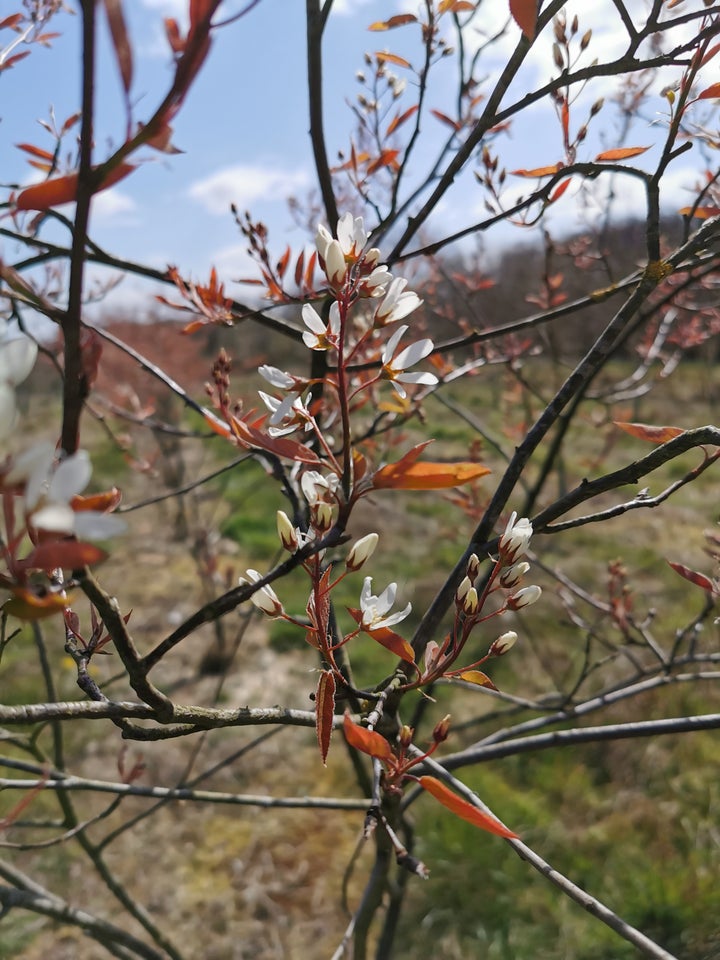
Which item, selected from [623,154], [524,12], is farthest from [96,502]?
[623,154]

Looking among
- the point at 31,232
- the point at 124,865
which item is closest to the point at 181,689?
the point at 124,865

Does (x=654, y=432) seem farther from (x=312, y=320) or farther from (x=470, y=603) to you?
(x=312, y=320)

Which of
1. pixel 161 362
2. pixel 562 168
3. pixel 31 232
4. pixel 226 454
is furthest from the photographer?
pixel 226 454

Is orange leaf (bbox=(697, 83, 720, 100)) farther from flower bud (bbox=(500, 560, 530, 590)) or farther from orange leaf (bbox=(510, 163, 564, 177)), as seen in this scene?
flower bud (bbox=(500, 560, 530, 590))

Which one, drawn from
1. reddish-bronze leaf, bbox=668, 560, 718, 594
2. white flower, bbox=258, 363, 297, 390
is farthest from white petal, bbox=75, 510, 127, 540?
reddish-bronze leaf, bbox=668, 560, 718, 594

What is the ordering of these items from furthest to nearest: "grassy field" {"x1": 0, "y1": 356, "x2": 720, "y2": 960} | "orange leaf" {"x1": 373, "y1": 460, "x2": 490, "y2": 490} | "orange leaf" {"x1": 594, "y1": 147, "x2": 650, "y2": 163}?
1. "grassy field" {"x1": 0, "y1": 356, "x2": 720, "y2": 960}
2. "orange leaf" {"x1": 594, "y1": 147, "x2": 650, "y2": 163}
3. "orange leaf" {"x1": 373, "y1": 460, "x2": 490, "y2": 490}

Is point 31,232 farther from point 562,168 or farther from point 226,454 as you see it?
point 226,454

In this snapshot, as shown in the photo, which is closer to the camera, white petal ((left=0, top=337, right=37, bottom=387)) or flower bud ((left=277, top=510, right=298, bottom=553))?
white petal ((left=0, top=337, right=37, bottom=387))
